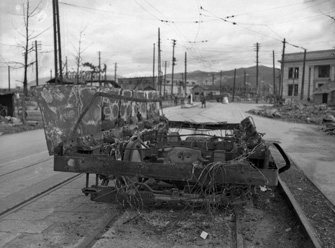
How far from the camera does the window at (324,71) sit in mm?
74438

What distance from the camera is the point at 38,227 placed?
4348 millimetres

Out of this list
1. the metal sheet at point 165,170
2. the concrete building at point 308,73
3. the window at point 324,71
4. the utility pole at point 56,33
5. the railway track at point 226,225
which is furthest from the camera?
the window at point 324,71

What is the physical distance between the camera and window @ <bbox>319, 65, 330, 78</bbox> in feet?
244

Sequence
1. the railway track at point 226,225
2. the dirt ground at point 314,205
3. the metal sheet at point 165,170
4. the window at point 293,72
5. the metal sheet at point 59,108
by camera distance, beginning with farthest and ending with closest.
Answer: the window at point 293,72
the metal sheet at point 59,108
the dirt ground at point 314,205
the metal sheet at point 165,170
the railway track at point 226,225

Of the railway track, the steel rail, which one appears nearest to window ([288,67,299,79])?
the steel rail

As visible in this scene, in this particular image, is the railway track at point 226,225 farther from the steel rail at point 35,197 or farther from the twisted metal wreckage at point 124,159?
the twisted metal wreckage at point 124,159

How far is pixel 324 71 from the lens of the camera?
75.0 metres

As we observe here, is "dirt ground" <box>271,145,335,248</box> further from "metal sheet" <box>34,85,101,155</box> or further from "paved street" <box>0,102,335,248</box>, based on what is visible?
"metal sheet" <box>34,85,101,155</box>

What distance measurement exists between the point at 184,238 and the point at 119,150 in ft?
5.55

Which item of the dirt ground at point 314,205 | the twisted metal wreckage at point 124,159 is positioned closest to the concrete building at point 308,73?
the dirt ground at point 314,205

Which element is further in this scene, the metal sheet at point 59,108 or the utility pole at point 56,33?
the utility pole at point 56,33

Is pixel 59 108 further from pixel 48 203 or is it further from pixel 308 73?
pixel 308 73

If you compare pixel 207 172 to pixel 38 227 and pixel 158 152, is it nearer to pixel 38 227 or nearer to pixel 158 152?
pixel 158 152

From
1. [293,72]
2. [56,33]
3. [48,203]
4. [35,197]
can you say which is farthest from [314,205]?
[293,72]
